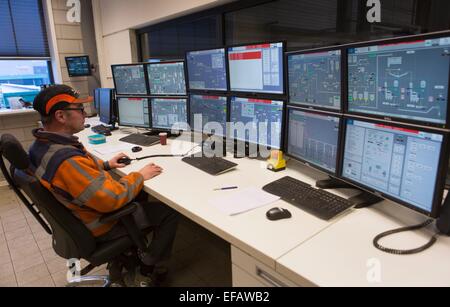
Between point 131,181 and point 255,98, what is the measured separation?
0.87 metres

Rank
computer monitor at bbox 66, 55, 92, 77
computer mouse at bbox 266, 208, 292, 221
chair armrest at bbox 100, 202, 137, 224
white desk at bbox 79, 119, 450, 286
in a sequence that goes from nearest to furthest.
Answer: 1. white desk at bbox 79, 119, 450, 286
2. computer mouse at bbox 266, 208, 292, 221
3. chair armrest at bbox 100, 202, 137, 224
4. computer monitor at bbox 66, 55, 92, 77

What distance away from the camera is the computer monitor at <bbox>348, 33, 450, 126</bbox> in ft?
3.00

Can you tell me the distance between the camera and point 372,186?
1.18 metres

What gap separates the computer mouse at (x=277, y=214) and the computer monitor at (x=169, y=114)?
1394 millimetres

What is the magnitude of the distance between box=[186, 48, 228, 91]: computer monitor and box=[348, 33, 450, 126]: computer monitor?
0.96m

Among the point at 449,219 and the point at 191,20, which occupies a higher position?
the point at 191,20

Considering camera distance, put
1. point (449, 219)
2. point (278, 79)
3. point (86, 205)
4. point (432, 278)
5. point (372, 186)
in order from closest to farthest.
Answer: point (432, 278)
point (449, 219)
point (372, 186)
point (86, 205)
point (278, 79)

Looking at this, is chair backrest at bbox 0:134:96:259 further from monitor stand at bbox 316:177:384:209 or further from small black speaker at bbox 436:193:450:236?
small black speaker at bbox 436:193:450:236

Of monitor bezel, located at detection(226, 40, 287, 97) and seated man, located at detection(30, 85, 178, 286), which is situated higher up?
monitor bezel, located at detection(226, 40, 287, 97)

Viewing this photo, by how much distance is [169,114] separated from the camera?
8.08 ft

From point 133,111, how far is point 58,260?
1.34 metres

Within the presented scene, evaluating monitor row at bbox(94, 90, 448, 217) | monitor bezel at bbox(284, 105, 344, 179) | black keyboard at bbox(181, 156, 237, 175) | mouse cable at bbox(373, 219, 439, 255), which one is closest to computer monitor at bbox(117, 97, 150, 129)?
monitor row at bbox(94, 90, 448, 217)
